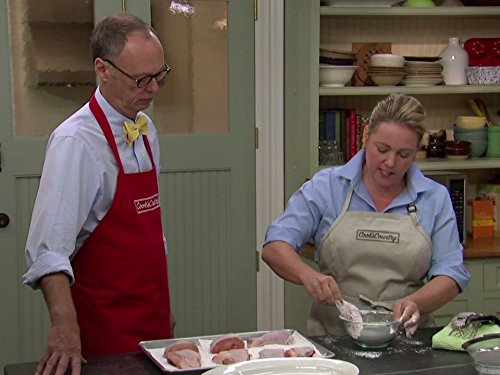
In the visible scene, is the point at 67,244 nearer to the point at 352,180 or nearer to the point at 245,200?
the point at 352,180

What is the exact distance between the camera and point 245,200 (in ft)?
13.0

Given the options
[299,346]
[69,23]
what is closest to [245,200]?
[69,23]

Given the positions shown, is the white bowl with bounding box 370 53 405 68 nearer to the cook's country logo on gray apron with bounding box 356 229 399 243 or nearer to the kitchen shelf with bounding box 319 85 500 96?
the kitchen shelf with bounding box 319 85 500 96

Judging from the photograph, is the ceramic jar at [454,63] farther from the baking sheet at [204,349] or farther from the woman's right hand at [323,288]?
the baking sheet at [204,349]

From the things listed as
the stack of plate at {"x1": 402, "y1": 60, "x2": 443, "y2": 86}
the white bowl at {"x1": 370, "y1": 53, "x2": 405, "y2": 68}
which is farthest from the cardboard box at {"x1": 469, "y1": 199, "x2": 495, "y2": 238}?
the white bowl at {"x1": 370, "y1": 53, "x2": 405, "y2": 68}

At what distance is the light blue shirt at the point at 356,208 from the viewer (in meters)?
2.47

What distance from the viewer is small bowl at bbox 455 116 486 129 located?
397 centimetres

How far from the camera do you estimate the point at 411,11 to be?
3.79m

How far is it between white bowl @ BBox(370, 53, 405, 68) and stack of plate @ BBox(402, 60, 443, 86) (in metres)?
0.06

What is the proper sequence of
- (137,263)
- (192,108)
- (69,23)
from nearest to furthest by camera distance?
1. (137,263)
2. (69,23)
3. (192,108)

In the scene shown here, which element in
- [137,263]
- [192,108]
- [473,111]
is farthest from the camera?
[473,111]

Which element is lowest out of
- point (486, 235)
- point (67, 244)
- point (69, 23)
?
point (486, 235)

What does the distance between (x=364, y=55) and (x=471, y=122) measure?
612 mm

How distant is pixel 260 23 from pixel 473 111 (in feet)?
3.82
